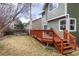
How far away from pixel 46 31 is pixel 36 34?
0.15 meters

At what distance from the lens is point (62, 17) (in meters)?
4.29

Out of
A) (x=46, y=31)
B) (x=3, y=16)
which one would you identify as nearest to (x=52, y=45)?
(x=46, y=31)

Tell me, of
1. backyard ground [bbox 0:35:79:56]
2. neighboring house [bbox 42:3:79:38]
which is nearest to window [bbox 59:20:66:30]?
neighboring house [bbox 42:3:79:38]

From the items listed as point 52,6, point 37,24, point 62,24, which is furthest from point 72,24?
point 37,24

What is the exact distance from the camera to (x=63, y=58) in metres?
4.20

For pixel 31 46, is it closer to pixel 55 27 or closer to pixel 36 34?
pixel 36 34

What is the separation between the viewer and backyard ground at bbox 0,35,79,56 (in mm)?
4215

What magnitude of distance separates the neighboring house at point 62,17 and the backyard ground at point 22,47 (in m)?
0.31

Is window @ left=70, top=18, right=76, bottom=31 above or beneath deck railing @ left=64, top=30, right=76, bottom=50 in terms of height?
above

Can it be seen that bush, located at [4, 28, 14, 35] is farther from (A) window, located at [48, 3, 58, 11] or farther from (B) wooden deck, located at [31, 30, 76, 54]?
(A) window, located at [48, 3, 58, 11]

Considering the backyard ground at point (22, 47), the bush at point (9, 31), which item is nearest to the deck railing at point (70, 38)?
the backyard ground at point (22, 47)

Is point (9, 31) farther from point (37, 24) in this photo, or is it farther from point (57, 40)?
point (57, 40)

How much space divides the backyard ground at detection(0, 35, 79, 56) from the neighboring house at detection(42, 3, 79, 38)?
31 cm

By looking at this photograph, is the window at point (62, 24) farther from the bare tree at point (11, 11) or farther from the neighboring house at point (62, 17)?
the bare tree at point (11, 11)
